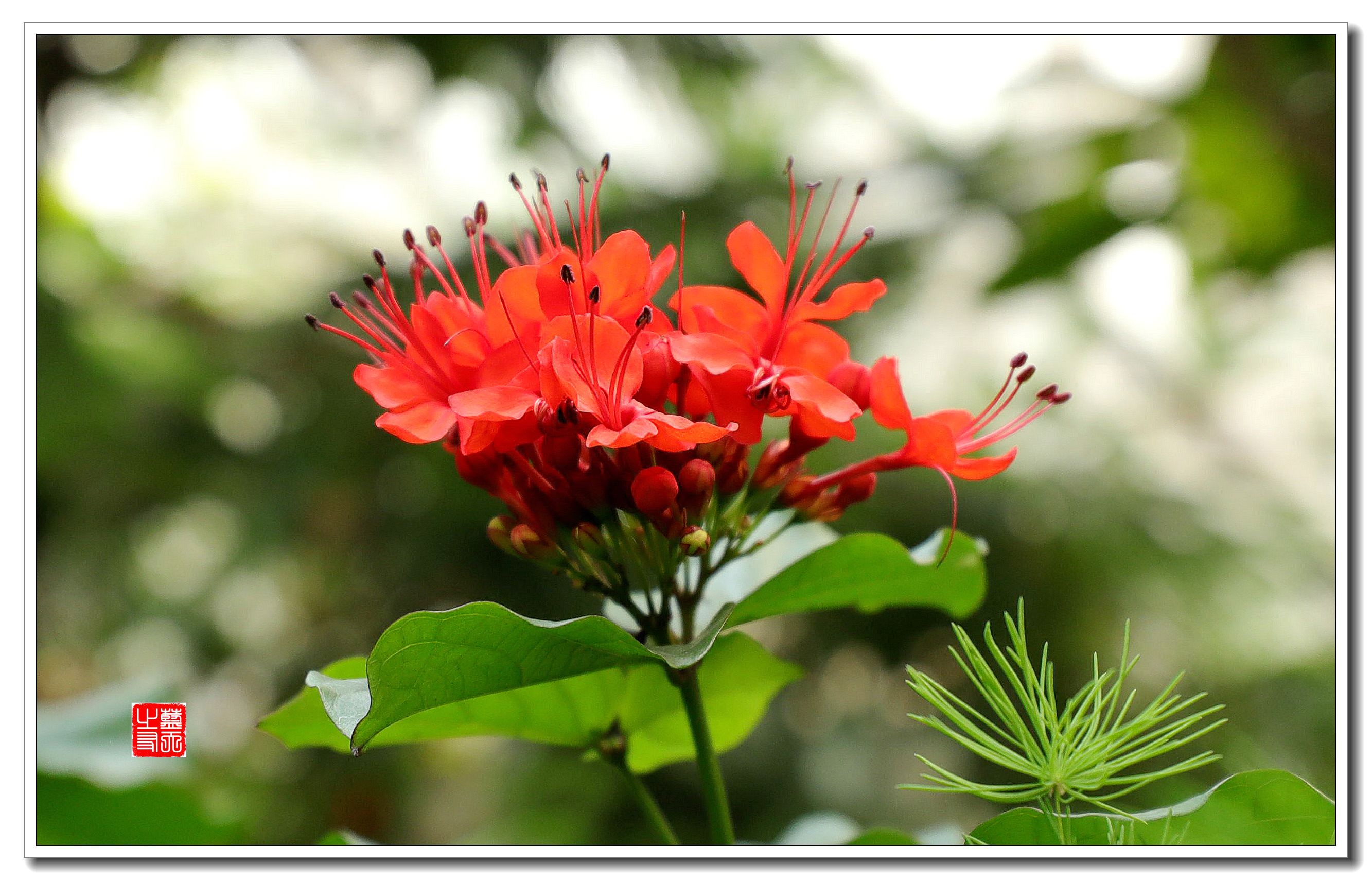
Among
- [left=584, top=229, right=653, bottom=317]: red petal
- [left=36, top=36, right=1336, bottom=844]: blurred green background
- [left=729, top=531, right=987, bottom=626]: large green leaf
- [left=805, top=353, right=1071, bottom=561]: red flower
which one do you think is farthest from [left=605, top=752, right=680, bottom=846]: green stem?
[left=36, top=36, right=1336, bottom=844]: blurred green background

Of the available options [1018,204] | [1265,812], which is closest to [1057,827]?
[1265,812]

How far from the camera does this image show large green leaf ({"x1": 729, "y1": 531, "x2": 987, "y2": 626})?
2.44 ft

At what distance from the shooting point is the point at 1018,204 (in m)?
2.27

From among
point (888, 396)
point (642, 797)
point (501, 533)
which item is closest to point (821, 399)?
point (888, 396)

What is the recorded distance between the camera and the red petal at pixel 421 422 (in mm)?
680

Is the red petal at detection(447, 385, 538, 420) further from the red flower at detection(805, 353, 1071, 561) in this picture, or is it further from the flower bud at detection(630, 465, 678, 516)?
the red flower at detection(805, 353, 1071, 561)

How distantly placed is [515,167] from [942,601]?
5.28ft

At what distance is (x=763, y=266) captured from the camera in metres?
0.78

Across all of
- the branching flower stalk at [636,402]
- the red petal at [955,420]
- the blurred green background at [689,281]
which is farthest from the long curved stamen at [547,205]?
the blurred green background at [689,281]

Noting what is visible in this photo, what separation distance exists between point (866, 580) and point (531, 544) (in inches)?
10.7

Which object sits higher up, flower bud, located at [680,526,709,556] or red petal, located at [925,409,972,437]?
red petal, located at [925,409,972,437]

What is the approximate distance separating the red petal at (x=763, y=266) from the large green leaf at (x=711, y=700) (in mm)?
281

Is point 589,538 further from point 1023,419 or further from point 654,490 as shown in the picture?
point 1023,419

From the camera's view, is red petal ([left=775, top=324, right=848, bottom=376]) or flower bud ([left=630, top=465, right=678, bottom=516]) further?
red petal ([left=775, top=324, right=848, bottom=376])
